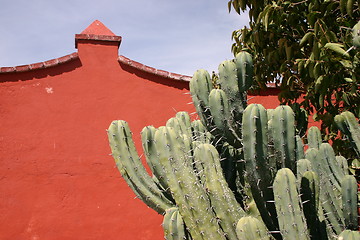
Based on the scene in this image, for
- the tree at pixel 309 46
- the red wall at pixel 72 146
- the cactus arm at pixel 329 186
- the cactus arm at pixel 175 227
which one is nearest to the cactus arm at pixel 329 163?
the cactus arm at pixel 329 186

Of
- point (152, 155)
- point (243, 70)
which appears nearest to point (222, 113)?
point (243, 70)

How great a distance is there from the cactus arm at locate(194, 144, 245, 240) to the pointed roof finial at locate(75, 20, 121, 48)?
4213 millimetres

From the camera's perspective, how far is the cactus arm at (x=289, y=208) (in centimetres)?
296

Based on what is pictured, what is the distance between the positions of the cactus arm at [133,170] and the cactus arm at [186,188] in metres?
0.52

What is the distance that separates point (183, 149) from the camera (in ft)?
11.9

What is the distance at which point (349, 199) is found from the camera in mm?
3439

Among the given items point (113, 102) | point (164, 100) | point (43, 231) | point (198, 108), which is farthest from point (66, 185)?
point (198, 108)

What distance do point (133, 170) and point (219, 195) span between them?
40.9 inches

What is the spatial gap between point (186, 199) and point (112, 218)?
11.4 feet

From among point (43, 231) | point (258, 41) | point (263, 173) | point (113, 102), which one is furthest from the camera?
point (113, 102)

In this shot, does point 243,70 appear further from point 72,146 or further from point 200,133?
point 72,146

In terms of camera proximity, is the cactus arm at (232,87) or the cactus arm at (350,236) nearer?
the cactus arm at (350,236)

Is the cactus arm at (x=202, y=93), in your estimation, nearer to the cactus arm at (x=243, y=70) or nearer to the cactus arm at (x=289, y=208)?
the cactus arm at (x=243, y=70)

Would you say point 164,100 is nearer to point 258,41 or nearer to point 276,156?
point 258,41
